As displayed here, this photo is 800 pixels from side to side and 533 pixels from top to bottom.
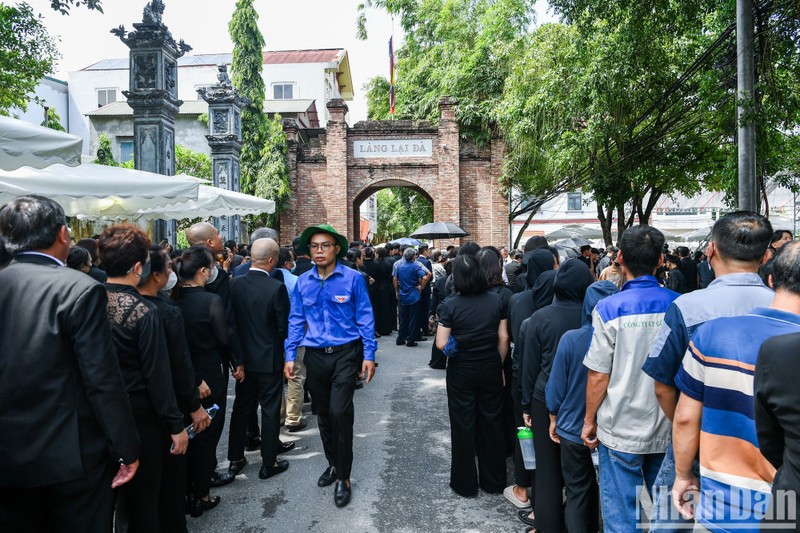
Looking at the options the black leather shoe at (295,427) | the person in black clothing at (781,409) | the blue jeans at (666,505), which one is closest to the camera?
the person in black clothing at (781,409)

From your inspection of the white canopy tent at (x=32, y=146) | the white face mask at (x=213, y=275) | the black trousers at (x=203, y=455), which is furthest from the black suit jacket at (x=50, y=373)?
the white canopy tent at (x=32, y=146)

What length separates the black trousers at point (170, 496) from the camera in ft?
11.5

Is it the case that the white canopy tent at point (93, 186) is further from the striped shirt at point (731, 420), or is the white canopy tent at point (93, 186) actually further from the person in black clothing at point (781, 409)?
the person in black clothing at point (781, 409)

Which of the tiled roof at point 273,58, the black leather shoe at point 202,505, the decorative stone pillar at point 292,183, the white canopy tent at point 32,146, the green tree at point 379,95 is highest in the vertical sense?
the tiled roof at point 273,58

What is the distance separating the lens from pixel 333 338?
14.9 feet

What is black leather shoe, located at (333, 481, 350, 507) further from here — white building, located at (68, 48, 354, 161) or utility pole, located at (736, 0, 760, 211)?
white building, located at (68, 48, 354, 161)

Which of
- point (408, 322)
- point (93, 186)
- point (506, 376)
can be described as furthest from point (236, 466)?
point (408, 322)

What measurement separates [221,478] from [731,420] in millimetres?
3964

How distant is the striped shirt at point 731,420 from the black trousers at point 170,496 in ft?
9.42

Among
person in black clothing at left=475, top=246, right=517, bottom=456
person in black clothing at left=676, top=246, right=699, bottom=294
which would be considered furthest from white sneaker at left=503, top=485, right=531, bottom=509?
person in black clothing at left=676, top=246, right=699, bottom=294

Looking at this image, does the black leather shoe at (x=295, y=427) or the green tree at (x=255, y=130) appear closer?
the black leather shoe at (x=295, y=427)

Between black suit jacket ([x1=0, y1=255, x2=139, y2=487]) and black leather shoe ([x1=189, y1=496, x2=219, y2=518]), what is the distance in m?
1.89

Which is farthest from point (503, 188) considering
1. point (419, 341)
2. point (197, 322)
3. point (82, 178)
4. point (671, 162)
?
point (197, 322)

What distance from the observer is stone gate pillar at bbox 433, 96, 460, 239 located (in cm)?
1978
